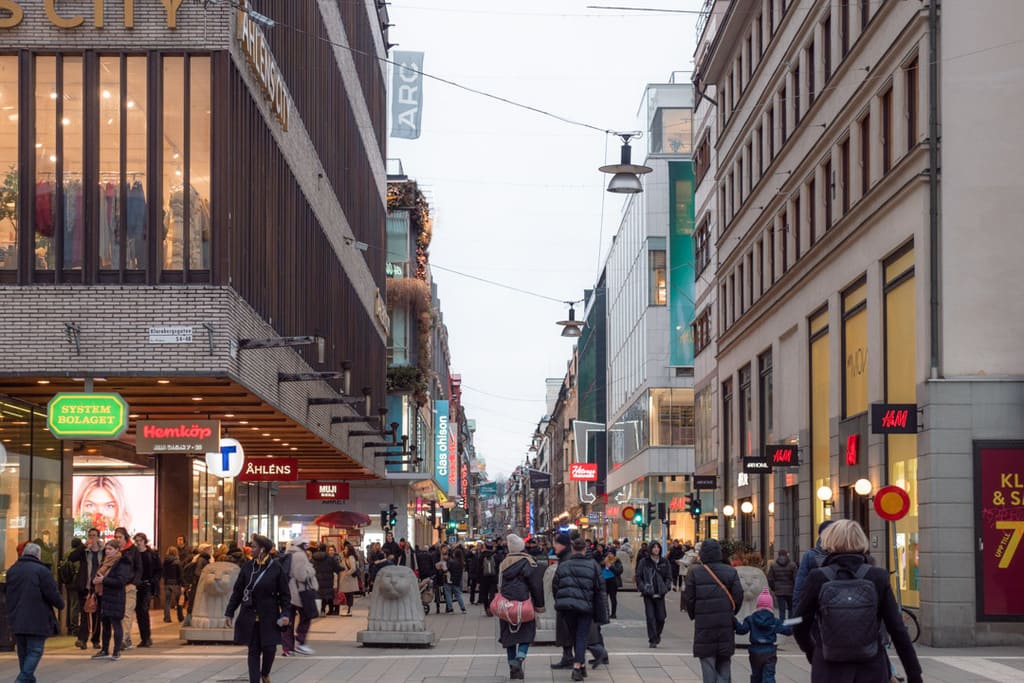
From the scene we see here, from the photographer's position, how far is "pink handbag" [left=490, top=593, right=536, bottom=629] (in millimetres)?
18609

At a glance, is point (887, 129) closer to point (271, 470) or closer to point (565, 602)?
point (565, 602)

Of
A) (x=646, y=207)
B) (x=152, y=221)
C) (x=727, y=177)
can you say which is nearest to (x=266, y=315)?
(x=152, y=221)

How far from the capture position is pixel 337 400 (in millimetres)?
33250

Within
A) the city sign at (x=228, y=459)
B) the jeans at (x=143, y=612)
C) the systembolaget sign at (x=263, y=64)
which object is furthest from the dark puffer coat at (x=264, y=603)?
the city sign at (x=228, y=459)

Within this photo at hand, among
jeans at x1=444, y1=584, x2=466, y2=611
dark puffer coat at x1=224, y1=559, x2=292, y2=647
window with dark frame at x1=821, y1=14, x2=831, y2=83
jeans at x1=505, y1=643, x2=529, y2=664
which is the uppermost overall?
window with dark frame at x1=821, y1=14, x2=831, y2=83

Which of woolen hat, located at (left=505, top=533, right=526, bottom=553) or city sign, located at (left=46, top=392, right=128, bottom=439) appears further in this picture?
city sign, located at (left=46, top=392, right=128, bottom=439)

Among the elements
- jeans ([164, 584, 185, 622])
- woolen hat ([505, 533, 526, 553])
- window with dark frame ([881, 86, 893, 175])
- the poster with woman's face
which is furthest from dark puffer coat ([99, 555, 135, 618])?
the poster with woman's face

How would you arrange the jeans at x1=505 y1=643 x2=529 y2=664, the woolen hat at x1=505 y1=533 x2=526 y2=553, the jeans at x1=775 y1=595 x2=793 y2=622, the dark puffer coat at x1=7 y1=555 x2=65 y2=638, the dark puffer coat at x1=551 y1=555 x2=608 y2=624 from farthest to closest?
the jeans at x1=775 y1=595 x2=793 y2=622
the woolen hat at x1=505 y1=533 x2=526 y2=553
the dark puffer coat at x1=551 y1=555 x2=608 y2=624
the jeans at x1=505 y1=643 x2=529 y2=664
the dark puffer coat at x1=7 y1=555 x2=65 y2=638

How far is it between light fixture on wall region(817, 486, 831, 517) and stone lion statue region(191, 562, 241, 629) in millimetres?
12201

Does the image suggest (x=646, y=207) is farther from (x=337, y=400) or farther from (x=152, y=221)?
(x=152, y=221)

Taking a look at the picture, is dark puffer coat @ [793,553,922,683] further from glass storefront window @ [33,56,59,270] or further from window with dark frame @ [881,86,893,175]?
window with dark frame @ [881,86,893,175]

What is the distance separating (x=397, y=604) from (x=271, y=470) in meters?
15.7

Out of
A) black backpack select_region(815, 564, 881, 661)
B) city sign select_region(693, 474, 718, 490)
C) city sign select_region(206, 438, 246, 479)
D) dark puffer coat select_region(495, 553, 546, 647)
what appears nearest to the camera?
black backpack select_region(815, 564, 881, 661)

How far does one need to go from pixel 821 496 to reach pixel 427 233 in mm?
47347
